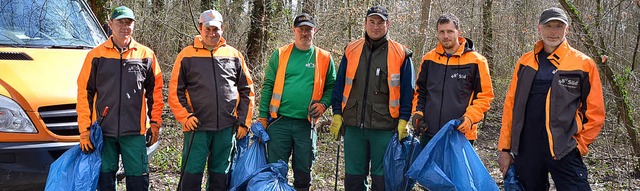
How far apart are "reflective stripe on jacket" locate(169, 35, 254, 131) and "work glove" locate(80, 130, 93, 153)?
68 centimetres

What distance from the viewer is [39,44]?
4.84 m

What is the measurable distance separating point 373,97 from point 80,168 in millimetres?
2399

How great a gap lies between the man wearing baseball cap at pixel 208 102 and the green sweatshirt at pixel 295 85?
30 cm

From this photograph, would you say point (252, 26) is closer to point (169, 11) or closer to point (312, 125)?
point (169, 11)

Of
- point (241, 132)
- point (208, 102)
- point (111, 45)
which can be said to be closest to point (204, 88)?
point (208, 102)

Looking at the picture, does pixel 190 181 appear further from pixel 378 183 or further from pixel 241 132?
pixel 378 183

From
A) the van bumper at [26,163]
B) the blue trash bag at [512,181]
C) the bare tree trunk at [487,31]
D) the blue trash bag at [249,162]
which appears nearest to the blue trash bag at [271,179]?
the blue trash bag at [249,162]

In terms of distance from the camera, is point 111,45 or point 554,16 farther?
Result: point 111,45

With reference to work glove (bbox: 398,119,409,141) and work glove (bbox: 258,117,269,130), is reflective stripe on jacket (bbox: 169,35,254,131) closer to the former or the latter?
work glove (bbox: 258,117,269,130)

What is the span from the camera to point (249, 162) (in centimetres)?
461

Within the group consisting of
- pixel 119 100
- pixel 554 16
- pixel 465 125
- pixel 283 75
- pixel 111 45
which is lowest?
pixel 465 125

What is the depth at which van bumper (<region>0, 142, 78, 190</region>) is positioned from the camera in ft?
12.8

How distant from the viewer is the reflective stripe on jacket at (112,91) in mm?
4133

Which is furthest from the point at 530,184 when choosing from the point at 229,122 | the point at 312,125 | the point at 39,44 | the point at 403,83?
the point at 39,44
